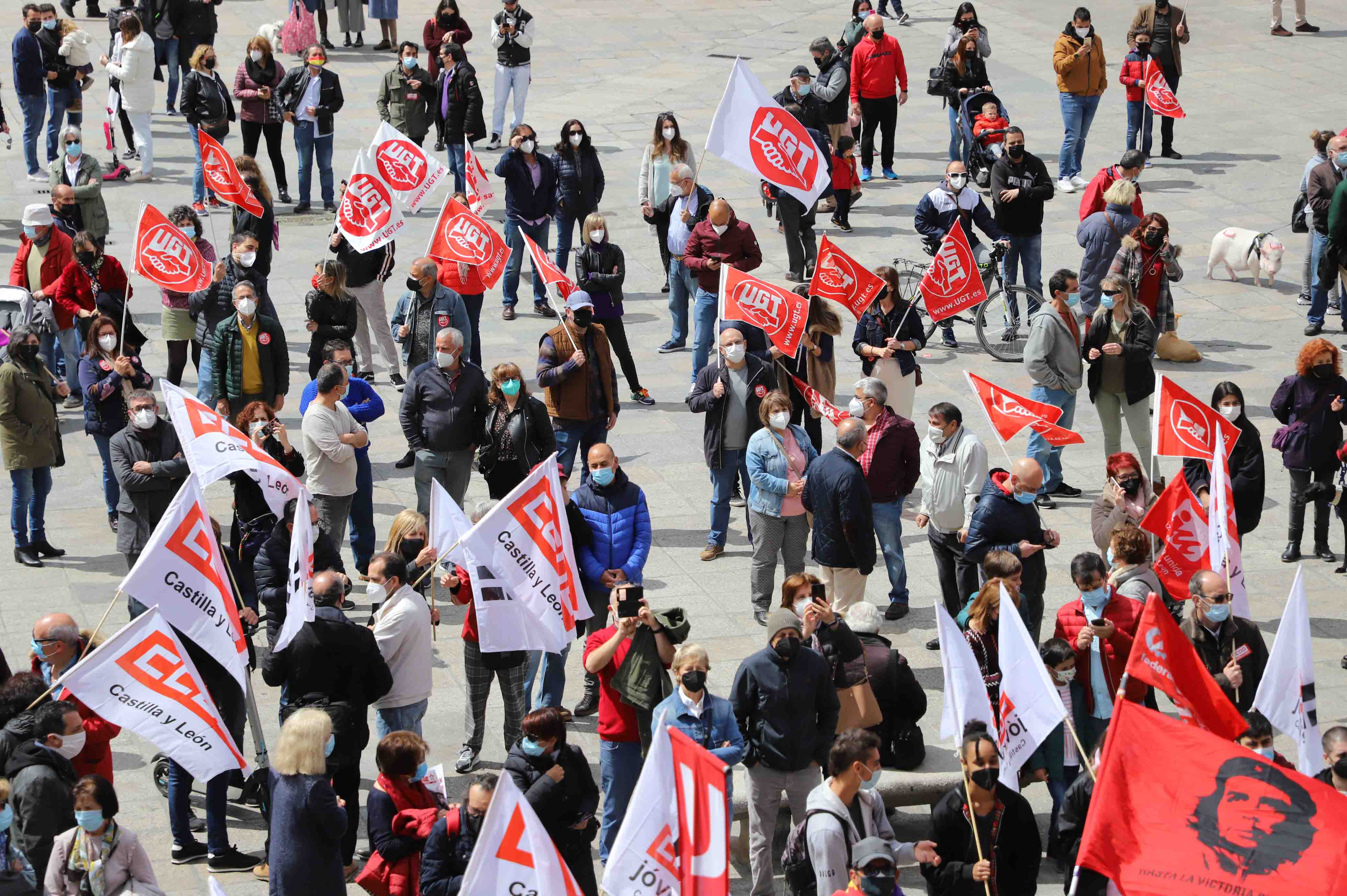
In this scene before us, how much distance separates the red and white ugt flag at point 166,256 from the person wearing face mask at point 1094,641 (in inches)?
324

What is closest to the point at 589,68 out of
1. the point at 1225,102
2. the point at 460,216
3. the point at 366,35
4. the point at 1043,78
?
the point at 366,35

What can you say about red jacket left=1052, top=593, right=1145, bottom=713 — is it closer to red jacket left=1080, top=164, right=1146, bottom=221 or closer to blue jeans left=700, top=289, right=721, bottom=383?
blue jeans left=700, top=289, right=721, bottom=383

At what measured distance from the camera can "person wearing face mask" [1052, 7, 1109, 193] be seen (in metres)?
→ 22.0

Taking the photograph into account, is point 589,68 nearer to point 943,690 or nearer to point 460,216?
point 460,216

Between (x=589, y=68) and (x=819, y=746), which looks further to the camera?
(x=589, y=68)

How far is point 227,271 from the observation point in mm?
14914

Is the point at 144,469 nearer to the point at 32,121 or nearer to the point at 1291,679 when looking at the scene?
the point at 1291,679

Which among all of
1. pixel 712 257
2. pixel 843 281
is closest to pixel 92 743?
pixel 843 281

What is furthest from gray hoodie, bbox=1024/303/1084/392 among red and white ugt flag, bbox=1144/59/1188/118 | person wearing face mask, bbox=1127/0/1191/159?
person wearing face mask, bbox=1127/0/1191/159

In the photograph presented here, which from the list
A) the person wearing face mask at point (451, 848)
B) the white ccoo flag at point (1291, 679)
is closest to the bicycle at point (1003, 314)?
the white ccoo flag at point (1291, 679)

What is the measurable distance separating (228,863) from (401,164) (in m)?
8.18

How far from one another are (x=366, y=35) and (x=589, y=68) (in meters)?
3.96

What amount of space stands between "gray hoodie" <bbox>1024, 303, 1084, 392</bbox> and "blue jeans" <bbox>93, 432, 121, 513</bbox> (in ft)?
23.1

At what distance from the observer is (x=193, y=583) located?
957cm
